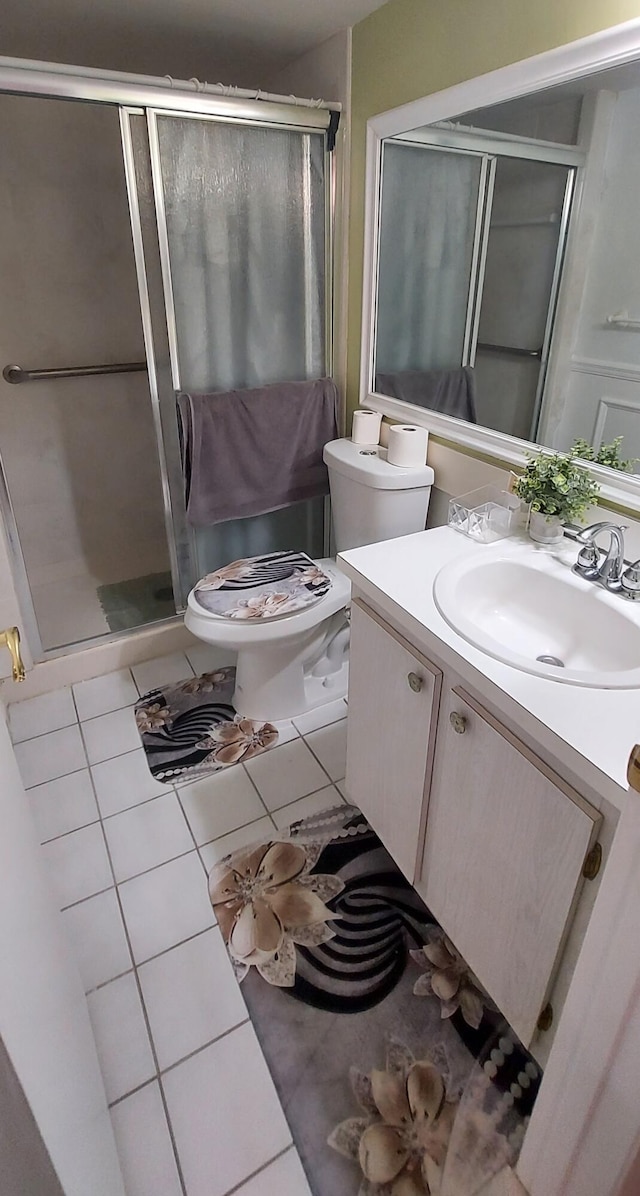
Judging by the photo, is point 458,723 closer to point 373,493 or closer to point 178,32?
point 373,493

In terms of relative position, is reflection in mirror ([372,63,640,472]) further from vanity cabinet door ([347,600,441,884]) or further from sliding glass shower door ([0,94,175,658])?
sliding glass shower door ([0,94,175,658])

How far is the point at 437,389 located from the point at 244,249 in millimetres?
738

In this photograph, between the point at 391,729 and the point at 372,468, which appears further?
the point at 372,468

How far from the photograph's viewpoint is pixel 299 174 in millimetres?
1889

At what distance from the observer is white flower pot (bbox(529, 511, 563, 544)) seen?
1.29 meters

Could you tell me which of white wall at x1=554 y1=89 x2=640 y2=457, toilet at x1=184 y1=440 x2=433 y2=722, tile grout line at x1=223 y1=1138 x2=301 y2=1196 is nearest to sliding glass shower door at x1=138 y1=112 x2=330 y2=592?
toilet at x1=184 y1=440 x2=433 y2=722

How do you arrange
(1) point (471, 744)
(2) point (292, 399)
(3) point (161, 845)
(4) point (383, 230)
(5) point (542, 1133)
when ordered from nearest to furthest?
(5) point (542, 1133) < (1) point (471, 744) < (3) point (161, 845) < (4) point (383, 230) < (2) point (292, 399)

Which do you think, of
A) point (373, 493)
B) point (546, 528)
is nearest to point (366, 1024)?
point (546, 528)

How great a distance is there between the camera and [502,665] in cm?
95

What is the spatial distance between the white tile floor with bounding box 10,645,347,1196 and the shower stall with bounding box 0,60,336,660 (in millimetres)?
452

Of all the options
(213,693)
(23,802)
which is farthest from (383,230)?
(23,802)

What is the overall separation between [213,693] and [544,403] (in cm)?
139

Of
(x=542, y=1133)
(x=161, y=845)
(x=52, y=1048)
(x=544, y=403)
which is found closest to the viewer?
(x=52, y=1048)

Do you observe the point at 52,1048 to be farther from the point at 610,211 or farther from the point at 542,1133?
the point at 610,211
